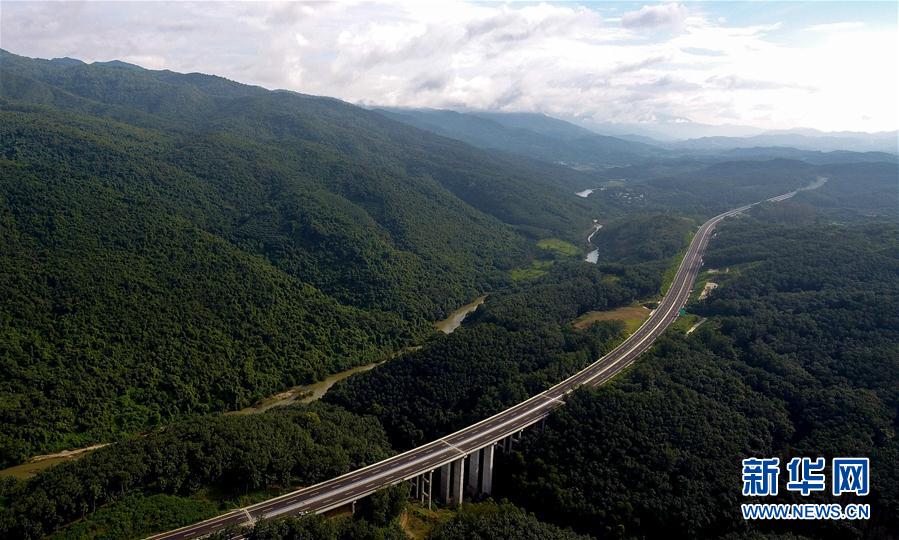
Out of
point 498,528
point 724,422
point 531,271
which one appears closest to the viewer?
point 498,528

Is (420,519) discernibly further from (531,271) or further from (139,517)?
(531,271)

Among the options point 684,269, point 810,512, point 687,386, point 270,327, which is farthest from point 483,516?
point 684,269

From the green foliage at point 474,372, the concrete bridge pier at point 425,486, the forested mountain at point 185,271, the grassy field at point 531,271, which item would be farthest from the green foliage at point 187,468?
the grassy field at point 531,271

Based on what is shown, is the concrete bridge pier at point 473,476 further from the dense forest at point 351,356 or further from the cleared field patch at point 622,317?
the cleared field patch at point 622,317

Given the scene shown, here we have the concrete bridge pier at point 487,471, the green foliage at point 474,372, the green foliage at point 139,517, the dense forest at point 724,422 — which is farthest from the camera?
the green foliage at point 474,372

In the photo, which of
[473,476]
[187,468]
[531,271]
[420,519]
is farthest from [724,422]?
[531,271]

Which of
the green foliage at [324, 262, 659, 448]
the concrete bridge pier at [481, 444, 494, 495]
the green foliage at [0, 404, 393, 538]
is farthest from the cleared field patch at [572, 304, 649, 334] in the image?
the green foliage at [0, 404, 393, 538]
